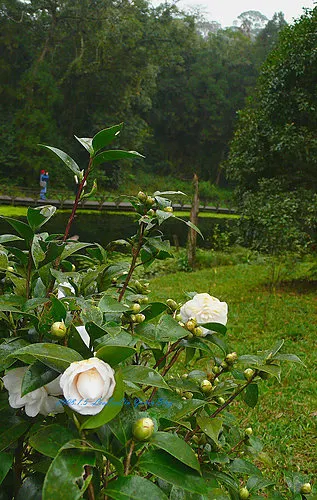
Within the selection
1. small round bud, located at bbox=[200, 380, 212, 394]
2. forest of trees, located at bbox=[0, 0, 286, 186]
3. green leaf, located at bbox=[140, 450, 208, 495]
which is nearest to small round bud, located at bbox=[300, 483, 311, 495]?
small round bud, located at bbox=[200, 380, 212, 394]

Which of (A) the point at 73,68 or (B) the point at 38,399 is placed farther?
(A) the point at 73,68

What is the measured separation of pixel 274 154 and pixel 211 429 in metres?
5.14

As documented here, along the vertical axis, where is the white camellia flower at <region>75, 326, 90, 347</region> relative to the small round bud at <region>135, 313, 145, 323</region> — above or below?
above

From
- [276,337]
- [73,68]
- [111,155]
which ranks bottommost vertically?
[276,337]

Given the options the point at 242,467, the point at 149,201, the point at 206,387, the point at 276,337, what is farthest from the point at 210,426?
the point at 276,337

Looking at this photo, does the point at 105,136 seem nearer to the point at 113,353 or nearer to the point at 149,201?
the point at 149,201

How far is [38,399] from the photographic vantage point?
577mm

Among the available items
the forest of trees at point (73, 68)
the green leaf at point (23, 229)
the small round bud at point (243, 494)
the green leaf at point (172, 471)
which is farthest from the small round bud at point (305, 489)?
the forest of trees at point (73, 68)

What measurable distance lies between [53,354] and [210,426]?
0.27 m

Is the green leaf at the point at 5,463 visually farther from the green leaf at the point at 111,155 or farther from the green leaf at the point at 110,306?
the green leaf at the point at 111,155

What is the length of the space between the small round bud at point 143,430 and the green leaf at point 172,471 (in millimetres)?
27

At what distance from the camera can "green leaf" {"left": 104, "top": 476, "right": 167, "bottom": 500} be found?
47 centimetres

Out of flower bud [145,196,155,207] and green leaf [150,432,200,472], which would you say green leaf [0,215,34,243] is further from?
green leaf [150,432,200,472]

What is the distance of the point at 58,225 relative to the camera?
10.7 metres
